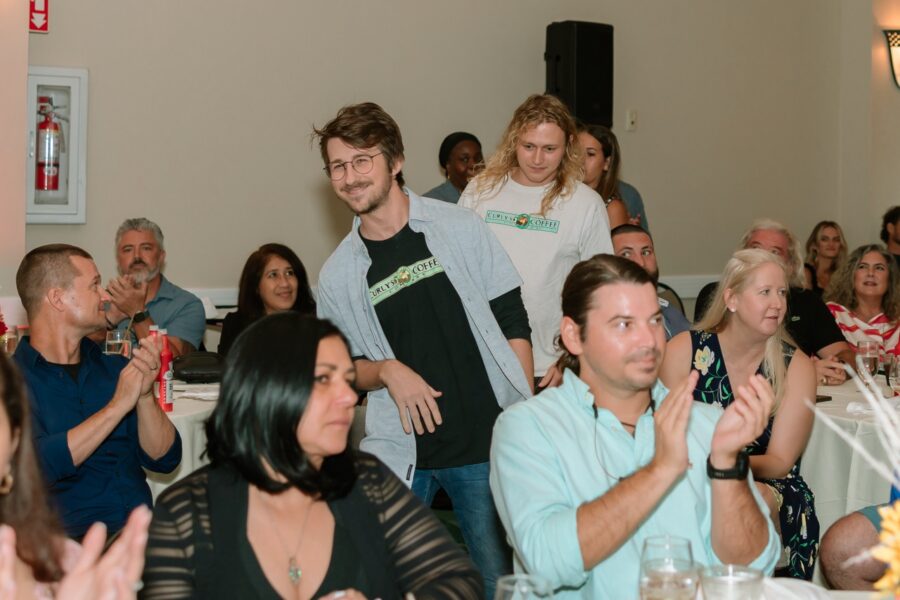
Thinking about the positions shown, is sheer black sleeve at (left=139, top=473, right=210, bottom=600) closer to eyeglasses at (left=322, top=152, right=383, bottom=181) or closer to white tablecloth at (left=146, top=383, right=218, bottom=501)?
eyeglasses at (left=322, top=152, right=383, bottom=181)

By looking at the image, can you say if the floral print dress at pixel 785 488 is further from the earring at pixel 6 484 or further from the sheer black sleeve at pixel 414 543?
the earring at pixel 6 484

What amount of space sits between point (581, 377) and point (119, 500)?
4.83 ft

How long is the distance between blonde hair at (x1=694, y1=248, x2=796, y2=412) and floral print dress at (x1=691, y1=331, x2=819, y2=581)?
35 millimetres

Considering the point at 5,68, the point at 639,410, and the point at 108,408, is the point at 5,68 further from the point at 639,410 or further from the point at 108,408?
the point at 639,410

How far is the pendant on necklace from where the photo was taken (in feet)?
6.44

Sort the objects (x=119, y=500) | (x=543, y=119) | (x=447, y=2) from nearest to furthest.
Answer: (x=119, y=500) < (x=543, y=119) < (x=447, y=2)

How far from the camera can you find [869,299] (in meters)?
5.76

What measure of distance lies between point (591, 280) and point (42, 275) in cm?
168

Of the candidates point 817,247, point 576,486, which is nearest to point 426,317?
point 576,486

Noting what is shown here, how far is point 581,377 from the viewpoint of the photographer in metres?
2.46

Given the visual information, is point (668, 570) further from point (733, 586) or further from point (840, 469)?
point (840, 469)

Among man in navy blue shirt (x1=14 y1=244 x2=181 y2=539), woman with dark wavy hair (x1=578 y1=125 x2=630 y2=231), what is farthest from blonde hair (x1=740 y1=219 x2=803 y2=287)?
man in navy blue shirt (x1=14 y1=244 x2=181 y2=539)

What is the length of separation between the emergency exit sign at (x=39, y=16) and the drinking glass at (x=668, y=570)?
490 centimetres

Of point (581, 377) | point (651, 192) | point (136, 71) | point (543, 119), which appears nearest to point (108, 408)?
point (581, 377)
